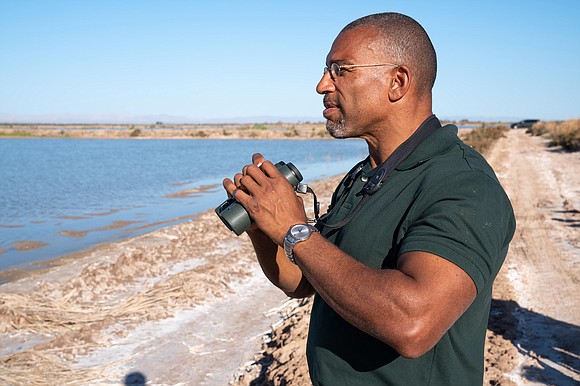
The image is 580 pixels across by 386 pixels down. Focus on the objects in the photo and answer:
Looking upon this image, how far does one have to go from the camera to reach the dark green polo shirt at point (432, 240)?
145 centimetres

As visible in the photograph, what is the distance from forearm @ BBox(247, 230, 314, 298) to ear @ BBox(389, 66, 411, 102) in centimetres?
71

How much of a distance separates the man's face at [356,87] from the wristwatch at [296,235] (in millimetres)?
470

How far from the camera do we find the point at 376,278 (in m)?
1.41

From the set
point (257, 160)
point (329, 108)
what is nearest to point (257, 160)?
point (257, 160)

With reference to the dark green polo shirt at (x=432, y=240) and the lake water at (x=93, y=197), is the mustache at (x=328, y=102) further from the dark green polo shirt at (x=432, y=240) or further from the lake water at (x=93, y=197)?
the lake water at (x=93, y=197)

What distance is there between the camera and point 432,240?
1.42 m

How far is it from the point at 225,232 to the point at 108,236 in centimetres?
346

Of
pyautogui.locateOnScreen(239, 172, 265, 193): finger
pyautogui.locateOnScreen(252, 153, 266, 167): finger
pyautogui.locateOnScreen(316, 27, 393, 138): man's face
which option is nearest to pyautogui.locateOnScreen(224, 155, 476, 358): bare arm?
pyautogui.locateOnScreen(239, 172, 265, 193): finger

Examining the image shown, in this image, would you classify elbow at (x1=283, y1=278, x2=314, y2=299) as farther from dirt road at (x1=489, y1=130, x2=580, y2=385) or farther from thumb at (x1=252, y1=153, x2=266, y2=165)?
dirt road at (x1=489, y1=130, x2=580, y2=385)

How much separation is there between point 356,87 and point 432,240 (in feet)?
2.10

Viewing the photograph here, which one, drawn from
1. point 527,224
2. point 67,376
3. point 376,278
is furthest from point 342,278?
point 527,224

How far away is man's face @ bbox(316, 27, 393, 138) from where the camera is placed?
1.84 m

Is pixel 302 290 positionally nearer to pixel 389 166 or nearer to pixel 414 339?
pixel 389 166

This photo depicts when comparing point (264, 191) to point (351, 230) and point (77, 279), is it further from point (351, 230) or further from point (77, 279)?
point (77, 279)
